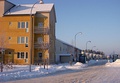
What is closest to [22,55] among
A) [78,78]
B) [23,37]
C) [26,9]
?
[23,37]

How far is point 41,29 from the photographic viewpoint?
54.2 metres

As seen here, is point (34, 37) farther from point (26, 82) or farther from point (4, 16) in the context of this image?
point (26, 82)

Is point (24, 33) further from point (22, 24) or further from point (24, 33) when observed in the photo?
point (22, 24)

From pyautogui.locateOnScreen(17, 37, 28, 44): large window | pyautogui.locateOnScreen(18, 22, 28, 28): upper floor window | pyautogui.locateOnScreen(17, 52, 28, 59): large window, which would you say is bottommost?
pyautogui.locateOnScreen(17, 52, 28, 59): large window

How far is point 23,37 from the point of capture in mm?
53562

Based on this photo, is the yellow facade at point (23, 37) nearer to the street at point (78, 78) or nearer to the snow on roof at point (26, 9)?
the snow on roof at point (26, 9)

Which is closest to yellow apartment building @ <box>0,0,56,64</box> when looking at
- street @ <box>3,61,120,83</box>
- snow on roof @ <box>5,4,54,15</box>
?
snow on roof @ <box>5,4,54,15</box>

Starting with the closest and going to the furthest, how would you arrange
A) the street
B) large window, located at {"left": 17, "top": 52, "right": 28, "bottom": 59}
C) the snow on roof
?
the street → large window, located at {"left": 17, "top": 52, "right": 28, "bottom": 59} → the snow on roof

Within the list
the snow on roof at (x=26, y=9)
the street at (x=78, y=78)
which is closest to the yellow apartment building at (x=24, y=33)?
the snow on roof at (x=26, y=9)

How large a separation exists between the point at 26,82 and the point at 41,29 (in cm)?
3541

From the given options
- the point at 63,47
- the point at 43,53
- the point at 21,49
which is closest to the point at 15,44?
the point at 21,49

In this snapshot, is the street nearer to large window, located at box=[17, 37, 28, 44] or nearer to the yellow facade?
the yellow facade

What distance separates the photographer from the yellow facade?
5309cm

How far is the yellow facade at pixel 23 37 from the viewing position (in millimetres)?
53094
